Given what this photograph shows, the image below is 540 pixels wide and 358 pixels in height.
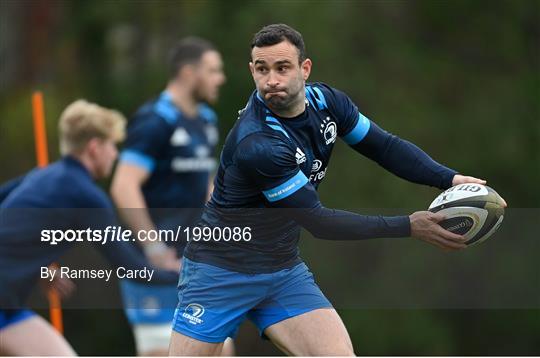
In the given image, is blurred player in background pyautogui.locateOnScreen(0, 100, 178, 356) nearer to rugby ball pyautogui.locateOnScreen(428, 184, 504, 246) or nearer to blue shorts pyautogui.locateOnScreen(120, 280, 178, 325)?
blue shorts pyautogui.locateOnScreen(120, 280, 178, 325)

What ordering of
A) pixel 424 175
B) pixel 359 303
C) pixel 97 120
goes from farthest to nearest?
pixel 359 303 → pixel 97 120 → pixel 424 175

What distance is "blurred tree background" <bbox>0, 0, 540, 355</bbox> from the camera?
9.27 meters

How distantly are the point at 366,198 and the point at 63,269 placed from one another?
3.96 metres

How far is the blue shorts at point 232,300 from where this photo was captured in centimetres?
431

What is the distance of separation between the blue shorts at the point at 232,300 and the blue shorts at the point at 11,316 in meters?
1.29

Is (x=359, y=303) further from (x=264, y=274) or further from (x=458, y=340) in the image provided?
(x=264, y=274)

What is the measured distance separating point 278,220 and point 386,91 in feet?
17.3

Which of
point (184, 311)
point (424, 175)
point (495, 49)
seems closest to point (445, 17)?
A: point (495, 49)

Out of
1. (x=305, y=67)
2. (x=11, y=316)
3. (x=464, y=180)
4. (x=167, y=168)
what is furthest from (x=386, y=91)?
(x=305, y=67)

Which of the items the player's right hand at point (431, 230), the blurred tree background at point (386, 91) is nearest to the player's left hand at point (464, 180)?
the player's right hand at point (431, 230)

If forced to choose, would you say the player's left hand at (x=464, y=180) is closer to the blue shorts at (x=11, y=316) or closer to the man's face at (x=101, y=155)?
the man's face at (x=101, y=155)

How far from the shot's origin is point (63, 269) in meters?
5.93

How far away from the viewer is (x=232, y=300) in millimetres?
4312

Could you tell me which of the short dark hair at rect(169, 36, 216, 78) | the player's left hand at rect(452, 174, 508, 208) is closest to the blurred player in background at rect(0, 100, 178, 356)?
the short dark hair at rect(169, 36, 216, 78)
